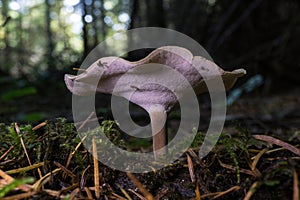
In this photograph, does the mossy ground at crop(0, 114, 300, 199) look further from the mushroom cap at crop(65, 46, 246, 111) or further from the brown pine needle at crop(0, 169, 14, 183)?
the mushroom cap at crop(65, 46, 246, 111)

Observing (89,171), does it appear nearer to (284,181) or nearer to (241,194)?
(241,194)

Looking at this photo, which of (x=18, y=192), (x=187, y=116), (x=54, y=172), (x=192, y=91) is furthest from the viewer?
(x=187, y=116)

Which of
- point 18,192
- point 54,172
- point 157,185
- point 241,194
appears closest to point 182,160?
point 157,185

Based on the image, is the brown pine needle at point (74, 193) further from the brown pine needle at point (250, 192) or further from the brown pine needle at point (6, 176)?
the brown pine needle at point (250, 192)

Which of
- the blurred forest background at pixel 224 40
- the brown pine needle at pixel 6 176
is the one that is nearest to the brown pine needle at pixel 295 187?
the brown pine needle at pixel 6 176

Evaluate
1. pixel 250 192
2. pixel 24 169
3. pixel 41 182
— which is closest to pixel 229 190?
pixel 250 192

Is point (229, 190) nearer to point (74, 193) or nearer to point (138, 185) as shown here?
point (138, 185)
